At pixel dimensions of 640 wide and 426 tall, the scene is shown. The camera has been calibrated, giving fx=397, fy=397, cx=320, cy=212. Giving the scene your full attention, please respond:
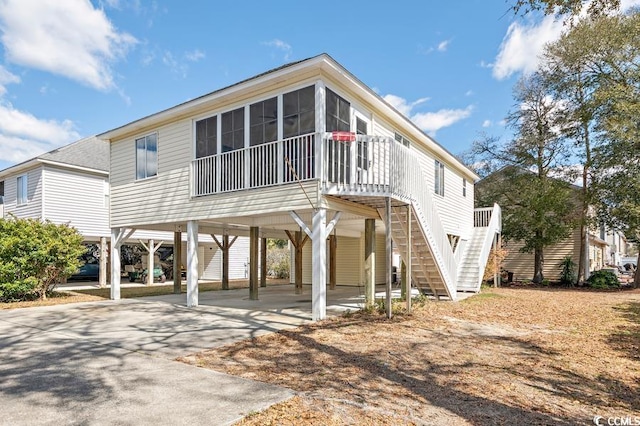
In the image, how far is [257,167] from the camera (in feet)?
31.6

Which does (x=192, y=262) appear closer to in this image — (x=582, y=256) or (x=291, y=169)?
(x=291, y=169)

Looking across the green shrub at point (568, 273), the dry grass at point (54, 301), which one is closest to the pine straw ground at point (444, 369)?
the dry grass at point (54, 301)

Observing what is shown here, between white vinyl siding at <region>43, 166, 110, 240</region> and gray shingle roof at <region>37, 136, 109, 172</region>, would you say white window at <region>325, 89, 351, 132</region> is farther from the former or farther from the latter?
white vinyl siding at <region>43, 166, 110, 240</region>

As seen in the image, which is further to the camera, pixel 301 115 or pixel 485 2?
pixel 301 115

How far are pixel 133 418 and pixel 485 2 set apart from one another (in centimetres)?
762

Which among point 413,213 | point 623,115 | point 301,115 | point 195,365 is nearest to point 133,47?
point 301,115

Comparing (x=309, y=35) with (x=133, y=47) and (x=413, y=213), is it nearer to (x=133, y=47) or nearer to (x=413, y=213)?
(x=133, y=47)

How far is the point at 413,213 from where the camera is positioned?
9.50 m

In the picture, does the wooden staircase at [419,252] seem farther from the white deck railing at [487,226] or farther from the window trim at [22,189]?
the window trim at [22,189]

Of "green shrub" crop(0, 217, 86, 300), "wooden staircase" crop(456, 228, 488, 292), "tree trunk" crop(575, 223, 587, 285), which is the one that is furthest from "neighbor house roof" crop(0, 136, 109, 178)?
"tree trunk" crop(575, 223, 587, 285)

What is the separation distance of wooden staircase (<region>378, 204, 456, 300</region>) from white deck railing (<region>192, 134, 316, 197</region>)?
247 centimetres

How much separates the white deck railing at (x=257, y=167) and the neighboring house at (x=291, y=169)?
0.03 meters

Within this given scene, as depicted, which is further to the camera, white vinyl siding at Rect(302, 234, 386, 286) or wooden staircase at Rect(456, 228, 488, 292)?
white vinyl siding at Rect(302, 234, 386, 286)
